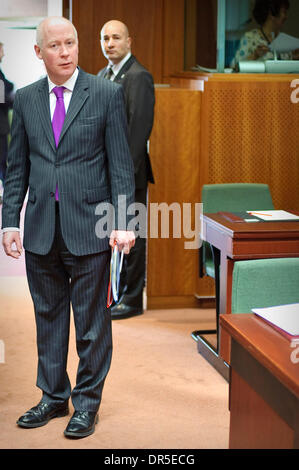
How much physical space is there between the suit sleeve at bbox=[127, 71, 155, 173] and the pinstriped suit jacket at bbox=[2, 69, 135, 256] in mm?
1788

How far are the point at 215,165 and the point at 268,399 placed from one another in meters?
3.37

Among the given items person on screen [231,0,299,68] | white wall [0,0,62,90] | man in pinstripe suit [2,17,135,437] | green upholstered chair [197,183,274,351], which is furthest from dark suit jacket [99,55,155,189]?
white wall [0,0,62,90]

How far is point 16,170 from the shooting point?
315cm

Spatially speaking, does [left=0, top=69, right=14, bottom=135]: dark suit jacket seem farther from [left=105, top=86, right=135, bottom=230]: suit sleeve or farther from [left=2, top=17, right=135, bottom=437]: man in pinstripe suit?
[left=105, top=86, right=135, bottom=230]: suit sleeve

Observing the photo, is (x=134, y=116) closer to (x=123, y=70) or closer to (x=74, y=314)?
(x=123, y=70)

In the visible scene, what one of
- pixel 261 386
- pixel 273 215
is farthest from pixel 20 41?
pixel 261 386

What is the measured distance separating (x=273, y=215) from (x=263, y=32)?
222 centimetres

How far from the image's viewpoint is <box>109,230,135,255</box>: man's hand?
3041 millimetres

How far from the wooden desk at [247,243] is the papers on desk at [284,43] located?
6.94 feet

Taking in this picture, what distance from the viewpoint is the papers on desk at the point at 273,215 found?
4.02m

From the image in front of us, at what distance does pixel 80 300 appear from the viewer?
3.14m

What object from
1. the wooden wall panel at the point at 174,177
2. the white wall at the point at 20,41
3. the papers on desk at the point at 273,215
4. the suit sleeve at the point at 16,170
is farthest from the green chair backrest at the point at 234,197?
the white wall at the point at 20,41

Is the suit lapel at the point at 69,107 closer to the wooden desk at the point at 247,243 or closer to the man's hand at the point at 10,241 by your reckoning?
the man's hand at the point at 10,241
